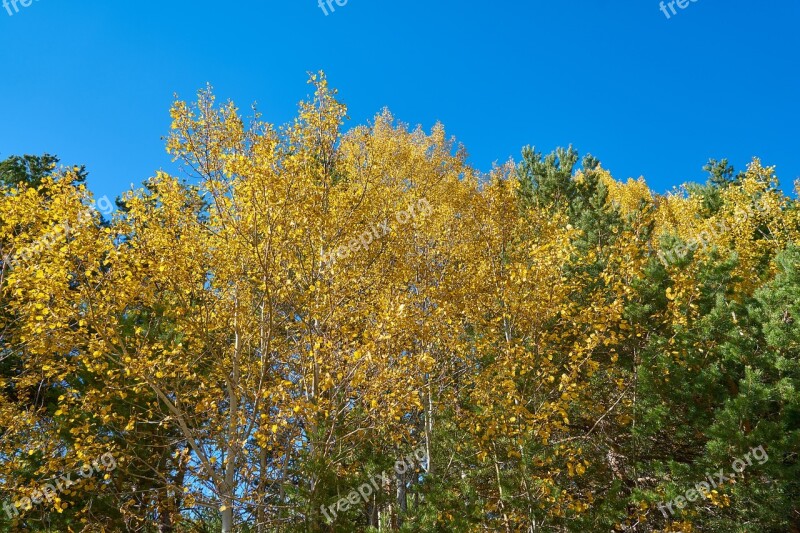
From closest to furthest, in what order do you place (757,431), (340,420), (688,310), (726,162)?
(757,431), (340,420), (688,310), (726,162)

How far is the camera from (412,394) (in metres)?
5.97

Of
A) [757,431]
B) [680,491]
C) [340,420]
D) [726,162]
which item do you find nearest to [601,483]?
[680,491]

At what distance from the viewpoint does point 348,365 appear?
6930mm

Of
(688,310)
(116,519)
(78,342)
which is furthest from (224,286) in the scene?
(688,310)

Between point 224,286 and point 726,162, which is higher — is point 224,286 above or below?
below

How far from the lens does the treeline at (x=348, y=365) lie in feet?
20.3

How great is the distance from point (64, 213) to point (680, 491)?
893 cm

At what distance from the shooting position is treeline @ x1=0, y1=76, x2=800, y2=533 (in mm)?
6188

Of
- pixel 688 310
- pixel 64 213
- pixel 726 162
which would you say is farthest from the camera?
pixel 726 162

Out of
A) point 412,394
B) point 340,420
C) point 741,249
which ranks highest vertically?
point 741,249

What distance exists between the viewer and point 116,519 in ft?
25.9

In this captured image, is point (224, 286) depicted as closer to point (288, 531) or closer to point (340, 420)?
point (340, 420)

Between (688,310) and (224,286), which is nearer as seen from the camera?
(224,286)

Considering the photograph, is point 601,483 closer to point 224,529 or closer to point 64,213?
point 224,529
